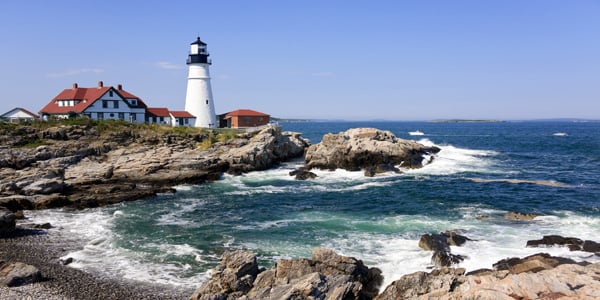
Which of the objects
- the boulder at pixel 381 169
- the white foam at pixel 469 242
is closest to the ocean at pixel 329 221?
the white foam at pixel 469 242

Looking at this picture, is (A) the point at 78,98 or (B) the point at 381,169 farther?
(A) the point at 78,98

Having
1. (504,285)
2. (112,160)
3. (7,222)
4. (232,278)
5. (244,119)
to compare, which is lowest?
(7,222)

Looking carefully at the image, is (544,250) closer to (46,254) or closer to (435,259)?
(435,259)

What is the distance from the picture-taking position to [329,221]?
83.7 ft

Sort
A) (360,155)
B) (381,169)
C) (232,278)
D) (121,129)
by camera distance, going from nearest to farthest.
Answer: (232,278) → (381,169) → (121,129) → (360,155)

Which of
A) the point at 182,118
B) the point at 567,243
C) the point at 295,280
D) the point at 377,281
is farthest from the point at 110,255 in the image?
the point at 182,118

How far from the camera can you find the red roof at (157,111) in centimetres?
5803

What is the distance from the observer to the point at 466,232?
22266mm

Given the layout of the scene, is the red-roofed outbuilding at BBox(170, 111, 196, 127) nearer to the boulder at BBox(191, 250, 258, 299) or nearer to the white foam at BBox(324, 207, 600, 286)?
the white foam at BBox(324, 207, 600, 286)

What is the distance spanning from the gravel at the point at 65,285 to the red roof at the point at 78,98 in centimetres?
3378

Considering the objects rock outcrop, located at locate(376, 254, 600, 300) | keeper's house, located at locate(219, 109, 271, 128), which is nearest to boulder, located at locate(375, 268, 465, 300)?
rock outcrop, located at locate(376, 254, 600, 300)

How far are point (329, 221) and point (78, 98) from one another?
4009cm

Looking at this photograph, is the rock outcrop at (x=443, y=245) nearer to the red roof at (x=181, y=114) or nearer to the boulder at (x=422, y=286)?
the boulder at (x=422, y=286)

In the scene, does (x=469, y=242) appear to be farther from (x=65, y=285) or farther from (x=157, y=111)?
(x=157, y=111)
